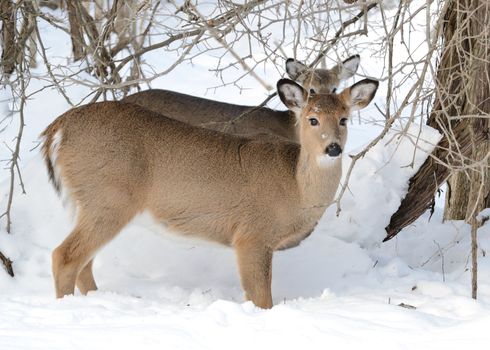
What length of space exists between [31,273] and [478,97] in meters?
3.81

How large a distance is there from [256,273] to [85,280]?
1304mm

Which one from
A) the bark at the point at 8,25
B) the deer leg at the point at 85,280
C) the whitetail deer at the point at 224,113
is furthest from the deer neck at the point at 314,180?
the bark at the point at 8,25

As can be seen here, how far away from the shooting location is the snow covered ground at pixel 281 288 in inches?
194

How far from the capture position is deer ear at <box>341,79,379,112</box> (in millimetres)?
6801

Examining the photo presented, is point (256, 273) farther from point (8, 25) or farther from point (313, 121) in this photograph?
point (8, 25)

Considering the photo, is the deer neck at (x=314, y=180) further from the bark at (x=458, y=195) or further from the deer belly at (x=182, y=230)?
the bark at (x=458, y=195)

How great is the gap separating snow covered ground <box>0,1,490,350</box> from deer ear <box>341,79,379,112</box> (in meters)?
0.46

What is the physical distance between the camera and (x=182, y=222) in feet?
22.1

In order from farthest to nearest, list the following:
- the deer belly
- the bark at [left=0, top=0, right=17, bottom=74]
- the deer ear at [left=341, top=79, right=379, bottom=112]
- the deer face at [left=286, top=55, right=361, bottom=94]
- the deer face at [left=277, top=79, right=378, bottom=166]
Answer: the deer face at [left=286, top=55, right=361, bottom=94] < the bark at [left=0, top=0, right=17, bottom=74] < the deer ear at [left=341, top=79, right=379, bottom=112] < the deer belly < the deer face at [left=277, top=79, right=378, bottom=166]

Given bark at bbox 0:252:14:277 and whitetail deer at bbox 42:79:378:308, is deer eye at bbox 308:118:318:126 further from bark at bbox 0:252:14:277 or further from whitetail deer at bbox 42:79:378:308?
bark at bbox 0:252:14:277

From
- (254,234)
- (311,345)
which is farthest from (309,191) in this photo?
(311,345)

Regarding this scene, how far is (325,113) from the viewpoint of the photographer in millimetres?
6625

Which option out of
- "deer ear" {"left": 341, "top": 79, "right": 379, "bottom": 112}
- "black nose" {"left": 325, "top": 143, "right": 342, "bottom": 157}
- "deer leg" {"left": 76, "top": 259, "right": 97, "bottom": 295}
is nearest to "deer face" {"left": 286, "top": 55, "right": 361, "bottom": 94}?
"deer ear" {"left": 341, "top": 79, "right": 379, "bottom": 112}

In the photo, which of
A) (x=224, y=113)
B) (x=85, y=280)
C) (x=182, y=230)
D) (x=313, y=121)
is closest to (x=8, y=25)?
(x=224, y=113)
